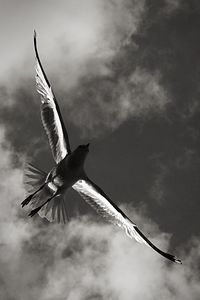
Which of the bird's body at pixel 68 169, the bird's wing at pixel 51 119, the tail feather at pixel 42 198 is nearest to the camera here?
the bird's body at pixel 68 169

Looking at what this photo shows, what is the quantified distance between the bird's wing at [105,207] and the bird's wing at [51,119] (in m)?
1.01

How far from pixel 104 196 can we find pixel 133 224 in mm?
1201

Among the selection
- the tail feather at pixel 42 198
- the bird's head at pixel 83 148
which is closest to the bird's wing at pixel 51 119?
the bird's head at pixel 83 148

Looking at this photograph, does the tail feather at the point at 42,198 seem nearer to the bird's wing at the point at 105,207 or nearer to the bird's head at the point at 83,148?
the bird's wing at the point at 105,207

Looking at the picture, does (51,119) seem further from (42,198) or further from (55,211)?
(55,211)

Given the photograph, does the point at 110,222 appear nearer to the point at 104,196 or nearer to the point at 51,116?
the point at 104,196

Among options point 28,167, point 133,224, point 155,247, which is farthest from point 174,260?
point 28,167

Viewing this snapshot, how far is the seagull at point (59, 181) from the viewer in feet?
38.5

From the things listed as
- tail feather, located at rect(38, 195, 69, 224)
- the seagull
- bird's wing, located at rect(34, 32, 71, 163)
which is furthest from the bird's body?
tail feather, located at rect(38, 195, 69, 224)

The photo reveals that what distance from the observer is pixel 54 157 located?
1256cm

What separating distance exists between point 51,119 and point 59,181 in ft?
5.14

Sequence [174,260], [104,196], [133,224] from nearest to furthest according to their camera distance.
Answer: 1. [174,260]
2. [133,224]
3. [104,196]

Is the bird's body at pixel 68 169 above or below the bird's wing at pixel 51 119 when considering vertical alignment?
below

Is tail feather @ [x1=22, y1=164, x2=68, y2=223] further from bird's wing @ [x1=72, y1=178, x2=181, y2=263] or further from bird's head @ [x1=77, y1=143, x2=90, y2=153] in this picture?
bird's head @ [x1=77, y1=143, x2=90, y2=153]
